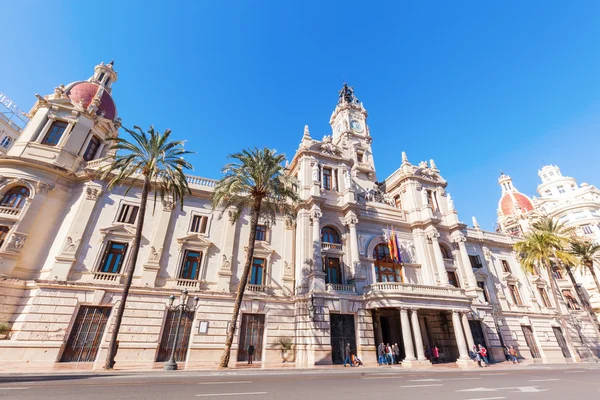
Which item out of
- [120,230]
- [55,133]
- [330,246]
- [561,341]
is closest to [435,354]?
[330,246]

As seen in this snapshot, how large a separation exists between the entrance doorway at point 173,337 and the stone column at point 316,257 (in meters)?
9.78

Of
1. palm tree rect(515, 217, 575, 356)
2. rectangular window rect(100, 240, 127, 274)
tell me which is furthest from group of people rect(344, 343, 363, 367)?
palm tree rect(515, 217, 575, 356)

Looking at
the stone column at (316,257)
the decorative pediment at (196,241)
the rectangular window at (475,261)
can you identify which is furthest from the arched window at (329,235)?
the rectangular window at (475,261)

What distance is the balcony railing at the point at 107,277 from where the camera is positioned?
19719 mm

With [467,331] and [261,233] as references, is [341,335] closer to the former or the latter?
[467,331]

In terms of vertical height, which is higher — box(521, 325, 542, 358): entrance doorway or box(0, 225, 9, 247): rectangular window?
box(0, 225, 9, 247): rectangular window

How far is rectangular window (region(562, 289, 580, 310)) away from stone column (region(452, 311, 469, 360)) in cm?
2499

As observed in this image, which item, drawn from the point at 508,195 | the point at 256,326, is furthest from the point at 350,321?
the point at 508,195

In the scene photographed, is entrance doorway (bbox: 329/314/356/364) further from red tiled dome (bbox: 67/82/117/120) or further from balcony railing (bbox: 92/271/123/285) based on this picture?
red tiled dome (bbox: 67/82/117/120)

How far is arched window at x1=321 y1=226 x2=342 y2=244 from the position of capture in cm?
2669

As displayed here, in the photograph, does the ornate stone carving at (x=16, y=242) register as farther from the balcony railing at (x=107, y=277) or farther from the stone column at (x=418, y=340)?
the stone column at (x=418, y=340)

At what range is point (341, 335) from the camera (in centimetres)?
2156

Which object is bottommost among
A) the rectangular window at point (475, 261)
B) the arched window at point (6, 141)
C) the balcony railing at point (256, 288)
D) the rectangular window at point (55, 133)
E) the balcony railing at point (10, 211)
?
the balcony railing at point (256, 288)

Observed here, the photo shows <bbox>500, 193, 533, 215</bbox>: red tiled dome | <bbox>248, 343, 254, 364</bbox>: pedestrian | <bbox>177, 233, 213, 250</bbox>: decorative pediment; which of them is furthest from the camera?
<bbox>500, 193, 533, 215</bbox>: red tiled dome
